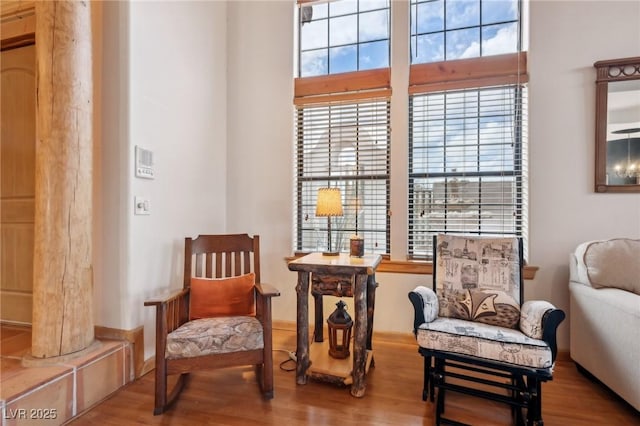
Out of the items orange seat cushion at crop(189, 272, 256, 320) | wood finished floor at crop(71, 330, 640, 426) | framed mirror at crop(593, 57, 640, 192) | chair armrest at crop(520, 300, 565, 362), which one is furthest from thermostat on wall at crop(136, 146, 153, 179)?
framed mirror at crop(593, 57, 640, 192)

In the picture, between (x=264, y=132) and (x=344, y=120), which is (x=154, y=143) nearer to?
(x=264, y=132)

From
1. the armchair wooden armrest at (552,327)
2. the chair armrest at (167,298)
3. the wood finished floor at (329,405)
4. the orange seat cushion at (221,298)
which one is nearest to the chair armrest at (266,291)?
the orange seat cushion at (221,298)

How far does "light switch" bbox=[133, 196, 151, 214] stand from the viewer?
80.5 inches

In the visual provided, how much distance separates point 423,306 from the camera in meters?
1.77

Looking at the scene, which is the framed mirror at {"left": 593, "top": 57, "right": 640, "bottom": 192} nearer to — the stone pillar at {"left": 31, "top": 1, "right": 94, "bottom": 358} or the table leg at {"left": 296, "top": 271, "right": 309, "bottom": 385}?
the table leg at {"left": 296, "top": 271, "right": 309, "bottom": 385}

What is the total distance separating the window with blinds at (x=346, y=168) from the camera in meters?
2.74

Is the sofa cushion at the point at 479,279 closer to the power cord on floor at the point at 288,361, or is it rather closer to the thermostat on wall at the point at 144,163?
the power cord on floor at the point at 288,361

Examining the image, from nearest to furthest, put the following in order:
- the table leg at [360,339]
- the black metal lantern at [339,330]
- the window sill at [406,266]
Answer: the table leg at [360,339], the black metal lantern at [339,330], the window sill at [406,266]

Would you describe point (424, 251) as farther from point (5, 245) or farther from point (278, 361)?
point (5, 245)

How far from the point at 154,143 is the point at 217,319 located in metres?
1.34

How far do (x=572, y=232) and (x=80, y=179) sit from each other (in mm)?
3447

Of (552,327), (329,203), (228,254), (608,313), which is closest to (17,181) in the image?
(228,254)

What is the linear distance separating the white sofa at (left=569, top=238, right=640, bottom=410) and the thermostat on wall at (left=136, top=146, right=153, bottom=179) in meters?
3.06

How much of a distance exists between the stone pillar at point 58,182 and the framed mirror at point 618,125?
356 cm
